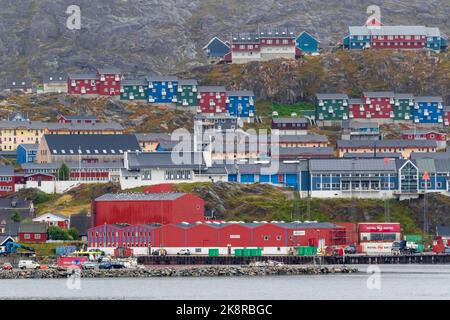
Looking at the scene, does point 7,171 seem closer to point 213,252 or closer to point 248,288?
point 213,252

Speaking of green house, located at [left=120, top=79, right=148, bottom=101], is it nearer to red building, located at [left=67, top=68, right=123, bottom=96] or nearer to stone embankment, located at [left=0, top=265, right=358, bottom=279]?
red building, located at [left=67, top=68, right=123, bottom=96]

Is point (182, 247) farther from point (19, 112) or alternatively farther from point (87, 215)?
point (19, 112)

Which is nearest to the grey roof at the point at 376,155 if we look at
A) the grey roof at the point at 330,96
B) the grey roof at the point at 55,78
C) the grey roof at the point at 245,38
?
the grey roof at the point at 330,96

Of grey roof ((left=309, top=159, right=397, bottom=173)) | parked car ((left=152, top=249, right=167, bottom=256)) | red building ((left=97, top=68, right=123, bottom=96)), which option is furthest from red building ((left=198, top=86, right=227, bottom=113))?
parked car ((left=152, top=249, right=167, bottom=256))

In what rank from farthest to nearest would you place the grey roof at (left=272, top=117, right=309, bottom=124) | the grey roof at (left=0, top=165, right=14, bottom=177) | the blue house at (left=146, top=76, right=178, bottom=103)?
the blue house at (left=146, top=76, right=178, bottom=103), the grey roof at (left=272, top=117, right=309, bottom=124), the grey roof at (left=0, top=165, right=14, bottom=177)

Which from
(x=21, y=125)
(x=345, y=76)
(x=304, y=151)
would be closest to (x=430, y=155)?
(x=304, y=151)

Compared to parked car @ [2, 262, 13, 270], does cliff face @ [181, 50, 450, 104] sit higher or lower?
higher

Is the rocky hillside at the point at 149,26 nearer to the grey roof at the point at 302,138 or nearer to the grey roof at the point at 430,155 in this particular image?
the grey roof at the point at 302,138
